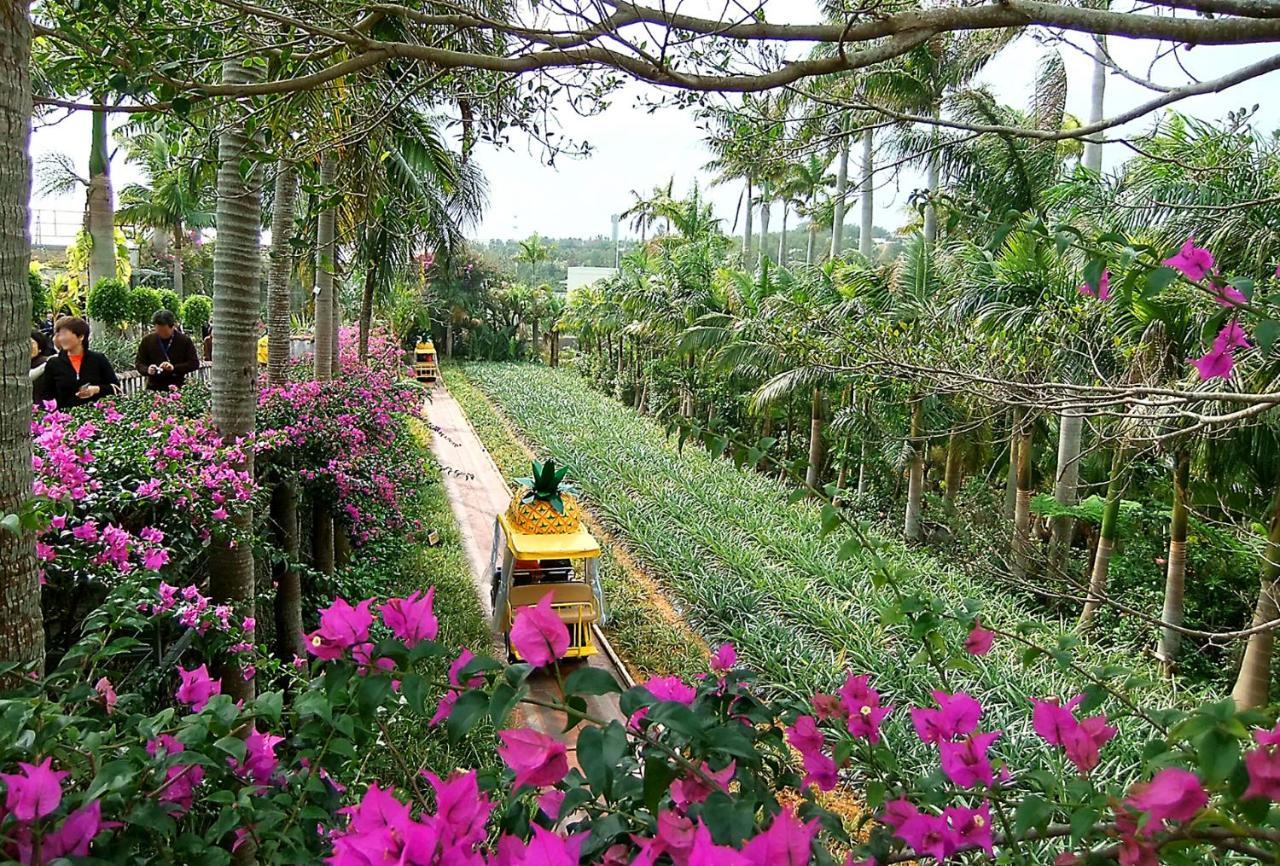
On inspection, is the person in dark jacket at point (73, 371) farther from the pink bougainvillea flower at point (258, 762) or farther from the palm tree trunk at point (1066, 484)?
the palm tree trunk at point (1066, 484)

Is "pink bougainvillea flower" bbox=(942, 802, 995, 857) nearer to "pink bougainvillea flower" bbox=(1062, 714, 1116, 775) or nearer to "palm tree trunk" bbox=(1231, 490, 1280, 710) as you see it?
"pink bougainvillea flower" bbox=(1062, 714, 1116, 775)

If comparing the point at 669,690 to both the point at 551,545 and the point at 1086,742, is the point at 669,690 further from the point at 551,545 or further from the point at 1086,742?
the point at 551,545

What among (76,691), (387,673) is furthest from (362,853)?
(76,691)

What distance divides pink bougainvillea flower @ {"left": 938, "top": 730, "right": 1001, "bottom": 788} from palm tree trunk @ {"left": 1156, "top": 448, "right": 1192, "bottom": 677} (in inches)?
267

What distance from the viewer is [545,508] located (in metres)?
6.66

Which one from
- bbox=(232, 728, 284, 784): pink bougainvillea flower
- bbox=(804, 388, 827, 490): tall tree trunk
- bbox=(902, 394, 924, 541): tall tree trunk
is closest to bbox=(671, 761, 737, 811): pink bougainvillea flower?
bbox=(232, 728, 284, 784): pink bougainvillea flower

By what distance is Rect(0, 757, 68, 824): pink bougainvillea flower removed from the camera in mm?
1026

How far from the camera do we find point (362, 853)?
95 cm

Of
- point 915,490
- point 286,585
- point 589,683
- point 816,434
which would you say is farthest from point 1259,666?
point 816,434

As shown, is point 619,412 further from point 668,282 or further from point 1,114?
point 1,114

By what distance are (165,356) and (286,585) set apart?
9.46 ft

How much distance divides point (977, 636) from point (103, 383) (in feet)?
18.8

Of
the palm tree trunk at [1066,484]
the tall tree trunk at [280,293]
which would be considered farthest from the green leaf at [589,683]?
the palm tree trunk at [1066,484]

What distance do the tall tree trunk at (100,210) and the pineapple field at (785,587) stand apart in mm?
8307
